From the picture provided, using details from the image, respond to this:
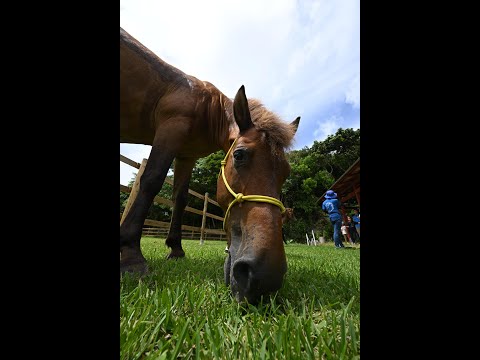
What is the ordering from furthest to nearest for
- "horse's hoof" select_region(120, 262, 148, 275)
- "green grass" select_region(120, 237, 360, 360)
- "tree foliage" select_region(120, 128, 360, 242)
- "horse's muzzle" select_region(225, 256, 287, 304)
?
"tree foliage" select_region(120, 128, 360, 242) < "horse's hoof" select_region(120, 262, 148, 275) < "horse's muzzle" select_region(225, 256, 287, 304) < "green grass" select_region(120, 237, 360, 360)

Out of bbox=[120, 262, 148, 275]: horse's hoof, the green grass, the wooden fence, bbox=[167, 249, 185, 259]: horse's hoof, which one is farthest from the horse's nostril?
bbox=[167, 249, 185, 259]: horse's hoof

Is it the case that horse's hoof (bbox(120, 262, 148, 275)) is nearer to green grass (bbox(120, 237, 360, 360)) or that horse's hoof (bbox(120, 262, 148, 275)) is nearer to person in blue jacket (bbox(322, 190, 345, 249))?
green grass (bbox(120, 237, 360, 360))

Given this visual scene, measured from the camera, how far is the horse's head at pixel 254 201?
51.6 inches

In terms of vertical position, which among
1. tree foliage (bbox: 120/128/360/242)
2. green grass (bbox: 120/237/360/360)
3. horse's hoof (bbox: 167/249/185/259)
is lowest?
green grass (bbox: 120/237/360/360)

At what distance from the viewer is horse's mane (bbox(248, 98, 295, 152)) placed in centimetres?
188

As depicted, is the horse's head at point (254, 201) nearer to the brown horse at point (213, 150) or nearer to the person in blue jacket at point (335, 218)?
the brown horse at point (213, 150)

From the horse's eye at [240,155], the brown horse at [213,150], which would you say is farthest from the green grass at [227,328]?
the horse's eye at [240,155]

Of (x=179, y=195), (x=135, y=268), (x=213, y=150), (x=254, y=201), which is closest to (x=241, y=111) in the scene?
(x=254, y=201)

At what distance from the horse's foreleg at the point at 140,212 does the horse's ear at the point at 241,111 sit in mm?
764

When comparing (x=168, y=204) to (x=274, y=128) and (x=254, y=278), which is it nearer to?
(x=274, y=128)
